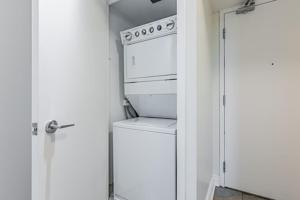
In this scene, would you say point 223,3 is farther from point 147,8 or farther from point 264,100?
point 264,100

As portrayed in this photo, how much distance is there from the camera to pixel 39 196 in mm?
983

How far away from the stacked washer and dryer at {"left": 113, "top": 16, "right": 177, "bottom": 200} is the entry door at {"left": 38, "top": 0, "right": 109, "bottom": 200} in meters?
0.18

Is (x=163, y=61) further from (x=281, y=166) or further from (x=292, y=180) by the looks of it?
(x=292, y=180)

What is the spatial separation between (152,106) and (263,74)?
1271 mm

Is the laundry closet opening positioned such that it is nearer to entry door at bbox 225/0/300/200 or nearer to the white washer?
the white washer

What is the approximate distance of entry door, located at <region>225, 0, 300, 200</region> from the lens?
5.81 ft

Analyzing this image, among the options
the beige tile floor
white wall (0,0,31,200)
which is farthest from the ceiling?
the beige tile floor

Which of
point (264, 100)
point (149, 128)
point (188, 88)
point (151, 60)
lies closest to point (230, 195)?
point (264, 100)

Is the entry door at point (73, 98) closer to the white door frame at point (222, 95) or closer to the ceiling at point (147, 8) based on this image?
the ceiling at point (147, 8)

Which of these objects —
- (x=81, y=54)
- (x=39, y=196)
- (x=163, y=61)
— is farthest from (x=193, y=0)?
(x=39, y=196)

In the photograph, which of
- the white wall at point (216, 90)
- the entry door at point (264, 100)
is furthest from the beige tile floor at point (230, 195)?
the white wall at point (216, 90)

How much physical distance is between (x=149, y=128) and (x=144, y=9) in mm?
1241

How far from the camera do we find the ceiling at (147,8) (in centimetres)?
169

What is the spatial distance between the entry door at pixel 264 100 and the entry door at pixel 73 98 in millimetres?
1495
